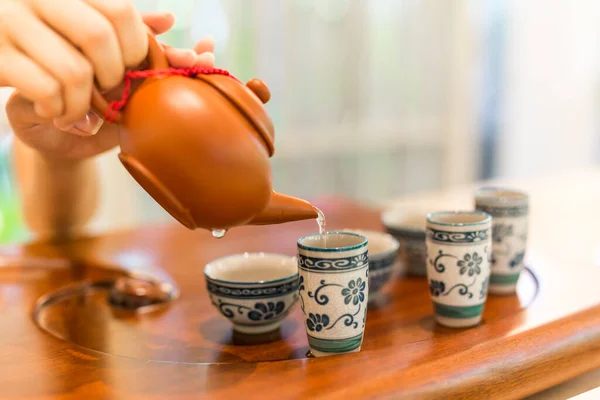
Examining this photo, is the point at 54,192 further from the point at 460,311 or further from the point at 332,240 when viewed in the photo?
the point at 460,311

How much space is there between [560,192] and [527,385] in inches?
54.7

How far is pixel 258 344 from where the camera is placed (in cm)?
83

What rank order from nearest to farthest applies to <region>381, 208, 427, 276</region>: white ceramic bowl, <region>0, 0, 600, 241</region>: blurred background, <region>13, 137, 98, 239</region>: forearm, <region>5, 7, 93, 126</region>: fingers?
Result: <region>5, 7, 93, 126</region>: fingers → <region>381, 208, 427, 276</region>: white ceramic bowl → <region>13, 137, 98, 239</region>: forearm → <region>0, 0, 600, 241</region>: blurred background

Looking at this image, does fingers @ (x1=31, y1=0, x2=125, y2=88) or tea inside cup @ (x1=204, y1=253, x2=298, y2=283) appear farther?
tea inside cup @ (x1=204, y1=253, x2=298, y2=283)

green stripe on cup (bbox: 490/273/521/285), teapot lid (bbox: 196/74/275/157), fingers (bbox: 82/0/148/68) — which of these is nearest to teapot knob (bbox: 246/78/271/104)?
teapot lid (bbox: 196/74/275/157)

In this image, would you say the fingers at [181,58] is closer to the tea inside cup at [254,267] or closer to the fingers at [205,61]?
the fingers at [205,61]

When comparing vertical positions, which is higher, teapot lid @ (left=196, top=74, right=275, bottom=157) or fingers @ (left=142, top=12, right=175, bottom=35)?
fingers @ (left=142, top=12, right=175, bottom=35)

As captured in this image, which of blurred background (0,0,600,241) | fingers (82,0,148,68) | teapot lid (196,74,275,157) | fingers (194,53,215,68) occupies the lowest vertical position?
blurred background (0,0,600,241)

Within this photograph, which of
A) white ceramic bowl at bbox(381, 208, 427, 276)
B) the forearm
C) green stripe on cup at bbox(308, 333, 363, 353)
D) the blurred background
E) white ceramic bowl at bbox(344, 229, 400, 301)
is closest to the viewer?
green stripe on cup at bbox(308, 333, 363, 353)

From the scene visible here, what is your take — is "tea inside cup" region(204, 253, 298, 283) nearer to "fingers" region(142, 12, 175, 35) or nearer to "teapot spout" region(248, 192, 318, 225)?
"teapot spout" region(248, 192, 318, 225)

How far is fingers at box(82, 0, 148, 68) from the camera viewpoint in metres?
0.63

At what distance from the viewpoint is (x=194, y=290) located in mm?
1051

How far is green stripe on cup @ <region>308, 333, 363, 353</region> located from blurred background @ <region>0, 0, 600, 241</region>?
5.60 ft

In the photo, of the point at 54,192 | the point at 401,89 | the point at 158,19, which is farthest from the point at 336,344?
the point at 401,89
